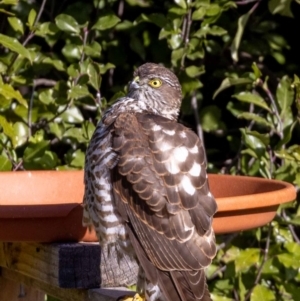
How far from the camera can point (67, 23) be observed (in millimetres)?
4180

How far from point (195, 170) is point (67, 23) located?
4.90 ft

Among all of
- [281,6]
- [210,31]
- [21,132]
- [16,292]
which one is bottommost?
[16,292]

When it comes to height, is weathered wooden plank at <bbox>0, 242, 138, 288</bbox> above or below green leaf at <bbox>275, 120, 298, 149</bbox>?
below

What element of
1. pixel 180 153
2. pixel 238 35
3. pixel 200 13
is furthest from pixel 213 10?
pixel 180 153

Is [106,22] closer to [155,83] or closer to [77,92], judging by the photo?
[77,92]

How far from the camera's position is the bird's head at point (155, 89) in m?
3.40

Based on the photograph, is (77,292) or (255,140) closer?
(77,292)

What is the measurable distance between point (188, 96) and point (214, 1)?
517mm

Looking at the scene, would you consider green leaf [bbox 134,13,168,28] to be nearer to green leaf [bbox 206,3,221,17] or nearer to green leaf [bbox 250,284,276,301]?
green leaf [bbox 206,3,221,17]

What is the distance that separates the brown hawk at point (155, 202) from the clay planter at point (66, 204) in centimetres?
7

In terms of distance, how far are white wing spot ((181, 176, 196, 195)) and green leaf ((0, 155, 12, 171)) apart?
1287 millimetres

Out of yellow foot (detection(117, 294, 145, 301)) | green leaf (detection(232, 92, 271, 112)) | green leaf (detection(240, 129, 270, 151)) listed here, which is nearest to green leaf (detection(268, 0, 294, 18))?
green leaf (detection(232, 92, 271, 112))

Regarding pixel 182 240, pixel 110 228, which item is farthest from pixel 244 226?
pixel 110 228

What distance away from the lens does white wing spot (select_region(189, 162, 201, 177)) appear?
290 cm
